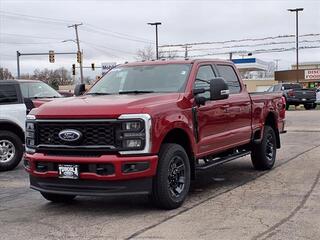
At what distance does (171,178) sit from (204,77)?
198 centimetres

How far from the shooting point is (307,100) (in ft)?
115

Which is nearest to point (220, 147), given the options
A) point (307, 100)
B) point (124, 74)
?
point (124, 74)

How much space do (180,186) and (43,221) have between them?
180cm

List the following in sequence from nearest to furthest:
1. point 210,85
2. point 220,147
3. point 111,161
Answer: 1. point 111,161
2. point 210,85
3. point 220,147

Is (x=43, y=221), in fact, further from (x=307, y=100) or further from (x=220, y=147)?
(x=307, y=100)

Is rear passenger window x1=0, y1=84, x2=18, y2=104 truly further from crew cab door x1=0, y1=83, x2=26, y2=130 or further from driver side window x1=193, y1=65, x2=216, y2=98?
driver side window x1=193, y1=65, x2=216, y2=98

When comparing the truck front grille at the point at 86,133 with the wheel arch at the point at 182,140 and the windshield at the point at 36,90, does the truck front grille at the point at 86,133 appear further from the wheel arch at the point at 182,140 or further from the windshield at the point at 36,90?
the windshield at the point at 36,90

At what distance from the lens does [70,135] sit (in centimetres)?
659

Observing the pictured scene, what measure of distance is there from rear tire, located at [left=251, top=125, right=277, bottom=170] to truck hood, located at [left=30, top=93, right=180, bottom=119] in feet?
10.4

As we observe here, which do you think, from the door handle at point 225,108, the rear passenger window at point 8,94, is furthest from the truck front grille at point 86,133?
the rear passenger window at point 8,94

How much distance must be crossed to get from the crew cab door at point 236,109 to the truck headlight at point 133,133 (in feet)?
7.57

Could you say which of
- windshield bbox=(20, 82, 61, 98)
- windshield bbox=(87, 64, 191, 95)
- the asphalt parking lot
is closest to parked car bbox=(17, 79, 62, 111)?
windshield bbox=(20, 82, 61, 98)

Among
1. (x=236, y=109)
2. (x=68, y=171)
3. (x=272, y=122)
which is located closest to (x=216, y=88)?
(x=236, y=109)

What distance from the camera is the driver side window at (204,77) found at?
7943mm
